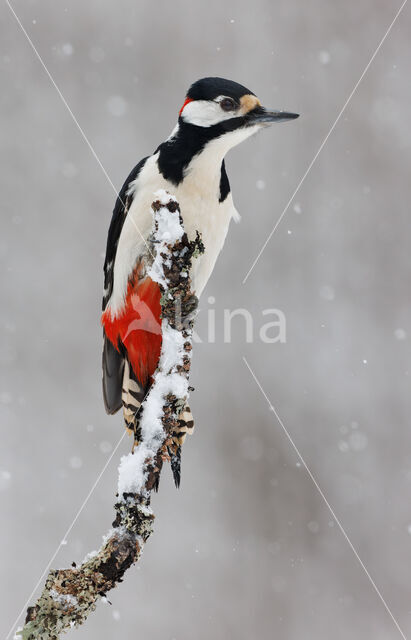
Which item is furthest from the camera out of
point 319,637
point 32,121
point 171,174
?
point 32,121

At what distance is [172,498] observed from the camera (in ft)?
17.3

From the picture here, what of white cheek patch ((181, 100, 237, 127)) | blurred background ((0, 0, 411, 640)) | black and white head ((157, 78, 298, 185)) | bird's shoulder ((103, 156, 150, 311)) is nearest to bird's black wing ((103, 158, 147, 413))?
bird's shoulder ((103, 156, 150, 311))

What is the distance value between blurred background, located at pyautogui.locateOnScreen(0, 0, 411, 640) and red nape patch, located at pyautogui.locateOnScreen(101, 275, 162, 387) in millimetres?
2478

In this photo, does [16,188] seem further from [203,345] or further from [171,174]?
[171,174]

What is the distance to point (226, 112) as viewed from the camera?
235 centimetres

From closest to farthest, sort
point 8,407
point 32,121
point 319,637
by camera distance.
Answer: point 319,637 → point 8,407 → point 32,121

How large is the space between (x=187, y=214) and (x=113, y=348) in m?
0.56

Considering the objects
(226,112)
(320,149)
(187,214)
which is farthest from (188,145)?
(320,149)

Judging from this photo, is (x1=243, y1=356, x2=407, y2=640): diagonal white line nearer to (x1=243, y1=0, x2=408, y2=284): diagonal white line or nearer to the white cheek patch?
(x1=243, y1=0, x2=408, y2=284): diagonal white line

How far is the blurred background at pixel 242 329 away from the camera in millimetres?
4965

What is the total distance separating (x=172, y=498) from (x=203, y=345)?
1260mm

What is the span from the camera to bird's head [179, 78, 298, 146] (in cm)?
232

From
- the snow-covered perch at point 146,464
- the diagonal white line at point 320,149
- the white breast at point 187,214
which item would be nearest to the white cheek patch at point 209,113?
the white breast at point 187,214

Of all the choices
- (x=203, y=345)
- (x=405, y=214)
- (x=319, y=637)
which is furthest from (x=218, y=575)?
(x=405, y=214)
